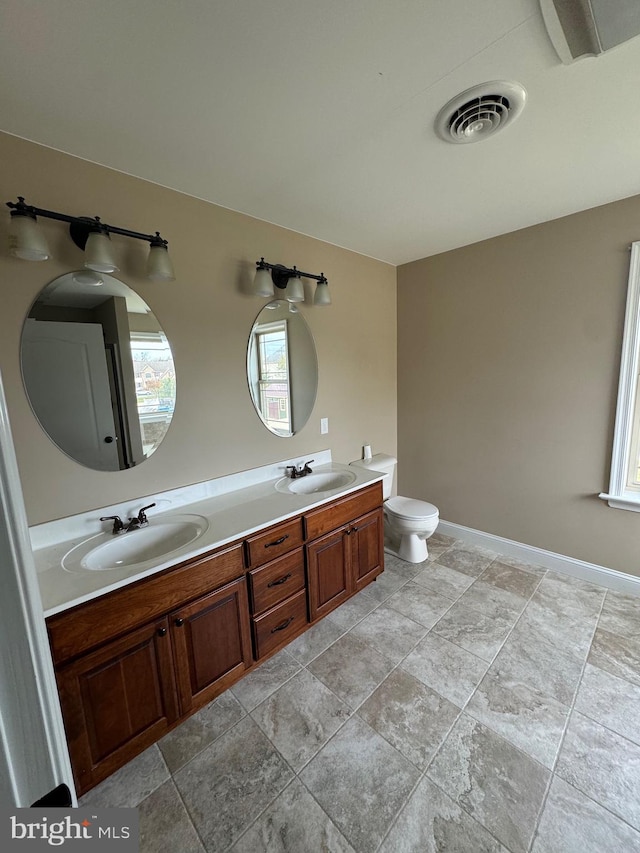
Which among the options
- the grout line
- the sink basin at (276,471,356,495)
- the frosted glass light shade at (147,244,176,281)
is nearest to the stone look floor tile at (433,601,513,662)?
A: the grout line

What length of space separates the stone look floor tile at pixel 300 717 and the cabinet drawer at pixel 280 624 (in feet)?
0.63

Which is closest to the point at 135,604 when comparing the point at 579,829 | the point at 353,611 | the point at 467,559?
the point at 353,611

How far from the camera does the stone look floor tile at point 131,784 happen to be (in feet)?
4.11

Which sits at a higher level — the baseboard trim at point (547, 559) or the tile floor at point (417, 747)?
the baseboard trim at point (547, 559)

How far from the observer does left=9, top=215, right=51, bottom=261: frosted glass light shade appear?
1.28 meters

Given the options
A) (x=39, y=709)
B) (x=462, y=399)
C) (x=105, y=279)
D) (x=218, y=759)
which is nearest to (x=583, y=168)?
(x=462, y=399)

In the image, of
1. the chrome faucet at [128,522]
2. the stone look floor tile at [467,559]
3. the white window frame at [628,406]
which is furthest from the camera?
the stone look floor tile at [467,559]

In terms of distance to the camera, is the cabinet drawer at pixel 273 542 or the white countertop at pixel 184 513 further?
the cabinet drawer at pixel 273 542

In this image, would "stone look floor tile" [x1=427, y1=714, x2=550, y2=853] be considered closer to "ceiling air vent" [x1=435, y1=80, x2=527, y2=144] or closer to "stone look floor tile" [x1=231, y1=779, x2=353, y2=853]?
"stone look floor tile" [x1=231, y1=779, x2=353, y2=853]

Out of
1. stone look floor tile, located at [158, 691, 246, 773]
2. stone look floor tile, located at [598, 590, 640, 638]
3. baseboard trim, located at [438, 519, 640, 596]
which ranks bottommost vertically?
stone look floor tile, located at [158, 691, 246, 773]

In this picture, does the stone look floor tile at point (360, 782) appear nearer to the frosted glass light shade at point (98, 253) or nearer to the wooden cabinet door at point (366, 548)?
the wooden cabinet door at point (366, 548)

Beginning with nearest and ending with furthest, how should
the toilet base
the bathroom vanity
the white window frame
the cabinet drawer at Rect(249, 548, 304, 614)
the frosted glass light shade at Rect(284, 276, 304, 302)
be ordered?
the bathroom vanity < the cabinet drawer at Rect(249, 548, 304, 614) < the white window frame < the frosted glass light shade at Rect(284, 276, 304, 302) < the toilet base

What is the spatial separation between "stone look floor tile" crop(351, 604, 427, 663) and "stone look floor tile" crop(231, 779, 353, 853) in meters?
0.76

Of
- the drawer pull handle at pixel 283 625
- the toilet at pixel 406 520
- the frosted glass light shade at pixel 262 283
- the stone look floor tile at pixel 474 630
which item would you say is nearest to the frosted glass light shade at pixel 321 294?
the frosted glass light shade at pixel 262 283
